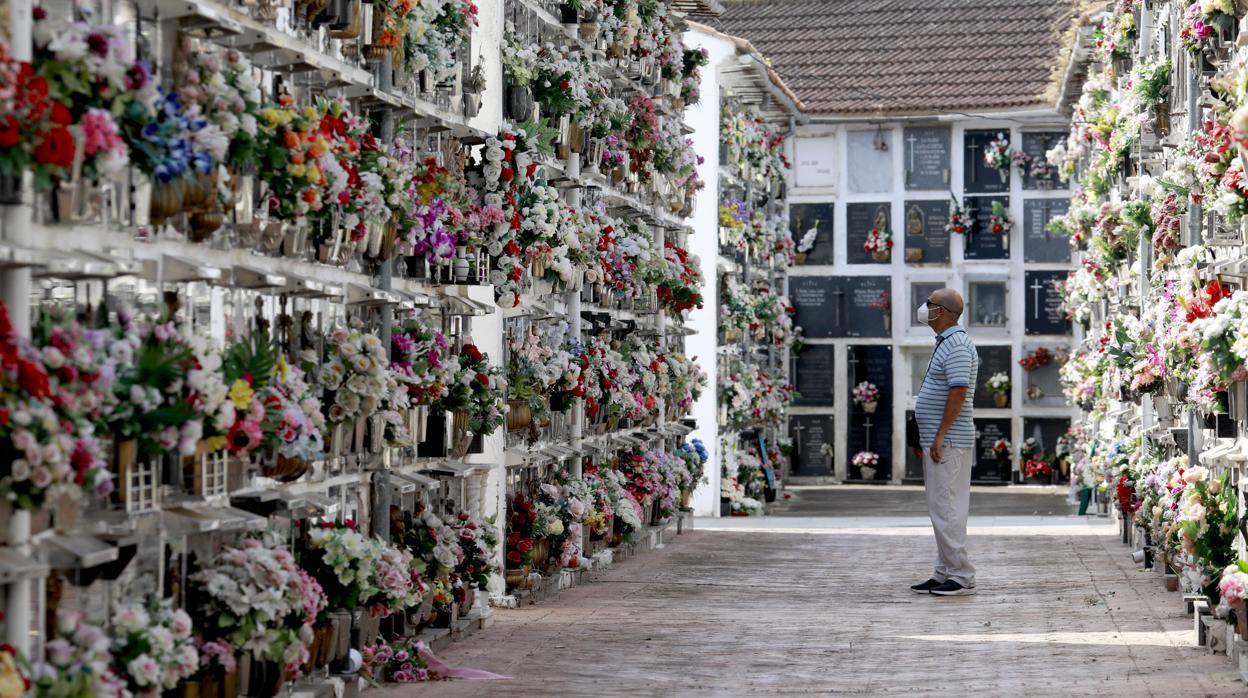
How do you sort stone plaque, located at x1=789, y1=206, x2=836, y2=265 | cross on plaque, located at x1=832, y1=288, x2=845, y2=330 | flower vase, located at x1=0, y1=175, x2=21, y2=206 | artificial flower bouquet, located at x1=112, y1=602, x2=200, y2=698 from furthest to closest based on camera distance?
stone plaque, located at x1=789, y1=206, x2=836, y2=265 < cross on plaque, located at x1=832, y1=288, x2=845, y2=330 < artificial flower bouquet, located at x1=112, y1=602, x2=200, y2=698 < flower vase, located at x1=0, y1=175, x2=21, y2=206

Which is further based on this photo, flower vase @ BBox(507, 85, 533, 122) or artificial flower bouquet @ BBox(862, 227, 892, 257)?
artificial flower bouquet @ BBox(862, 227, 892, 257)

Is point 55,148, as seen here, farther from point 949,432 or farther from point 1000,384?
point 1000,384

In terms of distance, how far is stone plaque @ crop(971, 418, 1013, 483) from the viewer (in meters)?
30.3

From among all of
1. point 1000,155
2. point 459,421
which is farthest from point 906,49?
point 459,421

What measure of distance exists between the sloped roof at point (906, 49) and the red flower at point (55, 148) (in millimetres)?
25369

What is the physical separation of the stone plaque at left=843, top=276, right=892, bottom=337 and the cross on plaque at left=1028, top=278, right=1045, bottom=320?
7.19 feet

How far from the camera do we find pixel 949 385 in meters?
13.2

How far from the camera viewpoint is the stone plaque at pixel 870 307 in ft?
102

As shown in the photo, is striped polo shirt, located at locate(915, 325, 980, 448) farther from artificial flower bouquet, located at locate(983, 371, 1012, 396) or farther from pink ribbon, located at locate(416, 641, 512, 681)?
artificial flower bouquet, located at locate(983, 371, 1012, 396)

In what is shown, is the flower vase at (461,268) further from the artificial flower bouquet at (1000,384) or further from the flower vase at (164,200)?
the artificial flower bouquet at (1000,384)

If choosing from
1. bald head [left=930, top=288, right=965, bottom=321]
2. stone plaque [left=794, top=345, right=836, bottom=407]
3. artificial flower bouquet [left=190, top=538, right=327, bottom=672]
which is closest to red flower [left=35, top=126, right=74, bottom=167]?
artificial flower bouquet [left=190, top=538, right=327, bottom=672]

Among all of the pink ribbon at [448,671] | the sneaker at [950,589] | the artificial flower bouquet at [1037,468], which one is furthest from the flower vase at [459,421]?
the artificial flower bouquet at [1037,468]

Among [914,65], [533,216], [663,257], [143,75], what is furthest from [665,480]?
[914,65]

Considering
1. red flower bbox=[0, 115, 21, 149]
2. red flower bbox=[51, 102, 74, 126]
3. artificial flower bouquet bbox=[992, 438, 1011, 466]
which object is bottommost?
artificial flower bouquet bbox=[992, 438, 1011, 466]
